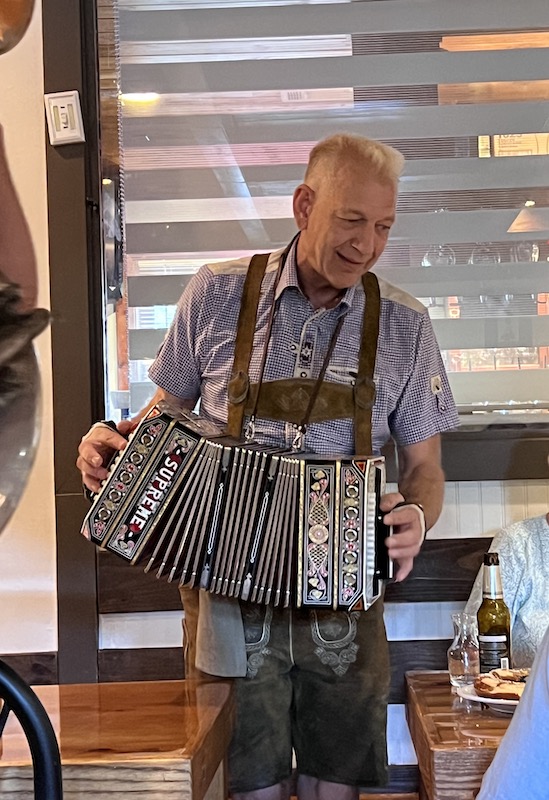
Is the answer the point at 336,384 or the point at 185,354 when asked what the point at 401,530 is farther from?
the point at 185,354

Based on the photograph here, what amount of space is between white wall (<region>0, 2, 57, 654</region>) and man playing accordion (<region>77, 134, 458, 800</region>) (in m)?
0.53

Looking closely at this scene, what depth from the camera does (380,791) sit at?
2414 mm

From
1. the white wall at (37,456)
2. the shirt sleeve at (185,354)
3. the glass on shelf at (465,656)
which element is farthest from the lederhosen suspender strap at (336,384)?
the white wall at (37,456)

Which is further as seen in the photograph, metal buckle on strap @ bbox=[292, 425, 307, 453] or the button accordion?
metal buckle on strap @ bbox=[292, 425, 307, 453]

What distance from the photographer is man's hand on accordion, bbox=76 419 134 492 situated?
1670 millimetres

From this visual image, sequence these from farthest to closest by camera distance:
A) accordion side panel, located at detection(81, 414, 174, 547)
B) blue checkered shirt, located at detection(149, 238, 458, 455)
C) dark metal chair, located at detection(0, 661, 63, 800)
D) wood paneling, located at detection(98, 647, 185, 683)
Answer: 1. wood paneling, located at detection(98, 647, 185, 683)
2. blue checkered shirt, located at detection(149, 238, 458, 455)
3. accordion side panel, located at detection(81, 414, 174, 547)
4. dark metal chair, located at detection(0, 661, 63, 800)

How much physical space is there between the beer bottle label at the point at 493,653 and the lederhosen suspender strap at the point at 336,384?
1.50 feet

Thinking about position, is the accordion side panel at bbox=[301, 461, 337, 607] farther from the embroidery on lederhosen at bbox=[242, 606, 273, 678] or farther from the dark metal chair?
the dark metal chair

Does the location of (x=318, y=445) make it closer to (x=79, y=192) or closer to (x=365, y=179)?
(x=365, y=179)

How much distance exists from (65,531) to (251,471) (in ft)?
2.92

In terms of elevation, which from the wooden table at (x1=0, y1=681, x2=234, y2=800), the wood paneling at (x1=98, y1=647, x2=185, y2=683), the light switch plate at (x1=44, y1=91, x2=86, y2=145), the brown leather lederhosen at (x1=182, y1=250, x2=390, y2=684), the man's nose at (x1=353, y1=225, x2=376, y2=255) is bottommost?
the wood paneling at (x1=98, y1=647, x2=185, y2=683)

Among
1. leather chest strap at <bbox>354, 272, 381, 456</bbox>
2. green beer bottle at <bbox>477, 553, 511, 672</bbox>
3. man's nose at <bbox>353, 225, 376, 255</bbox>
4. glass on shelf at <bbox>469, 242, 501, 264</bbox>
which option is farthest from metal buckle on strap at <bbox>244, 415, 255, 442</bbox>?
glass on shelf at <bbox>469, 242, 501, 264</bbox>

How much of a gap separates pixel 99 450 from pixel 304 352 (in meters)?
0.48

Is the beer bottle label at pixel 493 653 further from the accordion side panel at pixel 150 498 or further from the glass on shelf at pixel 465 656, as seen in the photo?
the accordion side panel at pixel 150 498
